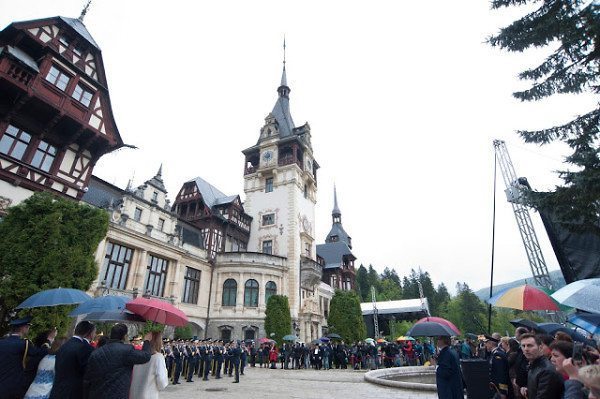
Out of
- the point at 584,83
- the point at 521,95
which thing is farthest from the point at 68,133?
the point at 584,83

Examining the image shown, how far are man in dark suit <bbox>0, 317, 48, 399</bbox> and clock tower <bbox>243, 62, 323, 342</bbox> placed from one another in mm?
27499

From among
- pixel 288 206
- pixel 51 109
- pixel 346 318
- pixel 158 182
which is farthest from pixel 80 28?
pixel 346 318

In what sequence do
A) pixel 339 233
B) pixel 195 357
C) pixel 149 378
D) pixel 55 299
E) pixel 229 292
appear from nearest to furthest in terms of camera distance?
pixel 149 378 → pixel 55 299 → pixel 195 357 → pixel 229 292 → pixel 339 233

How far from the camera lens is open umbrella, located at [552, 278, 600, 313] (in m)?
4.59

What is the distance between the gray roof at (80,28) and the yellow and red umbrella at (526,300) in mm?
23935

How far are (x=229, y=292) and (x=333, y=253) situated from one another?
2179 centimetres

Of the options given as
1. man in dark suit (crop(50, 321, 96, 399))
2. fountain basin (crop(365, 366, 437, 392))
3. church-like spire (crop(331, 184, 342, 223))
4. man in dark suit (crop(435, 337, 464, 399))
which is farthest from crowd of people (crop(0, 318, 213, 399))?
church-like spire (crop(331, 184, 342, 223))

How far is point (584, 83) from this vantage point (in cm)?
922

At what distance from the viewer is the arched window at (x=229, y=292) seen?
96.6ft

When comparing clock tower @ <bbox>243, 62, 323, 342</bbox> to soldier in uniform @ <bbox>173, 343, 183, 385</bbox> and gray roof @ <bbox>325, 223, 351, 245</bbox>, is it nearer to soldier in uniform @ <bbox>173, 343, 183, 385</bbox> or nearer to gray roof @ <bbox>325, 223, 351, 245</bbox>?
soldier in uniform @ <bbox>173, 343, 183, 385</bbox>

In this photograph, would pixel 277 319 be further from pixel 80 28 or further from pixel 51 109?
pixel 80 28

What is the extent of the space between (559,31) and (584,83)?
5.66ft

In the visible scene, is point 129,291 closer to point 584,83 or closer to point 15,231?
point 15,231

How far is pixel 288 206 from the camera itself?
1431 inches
